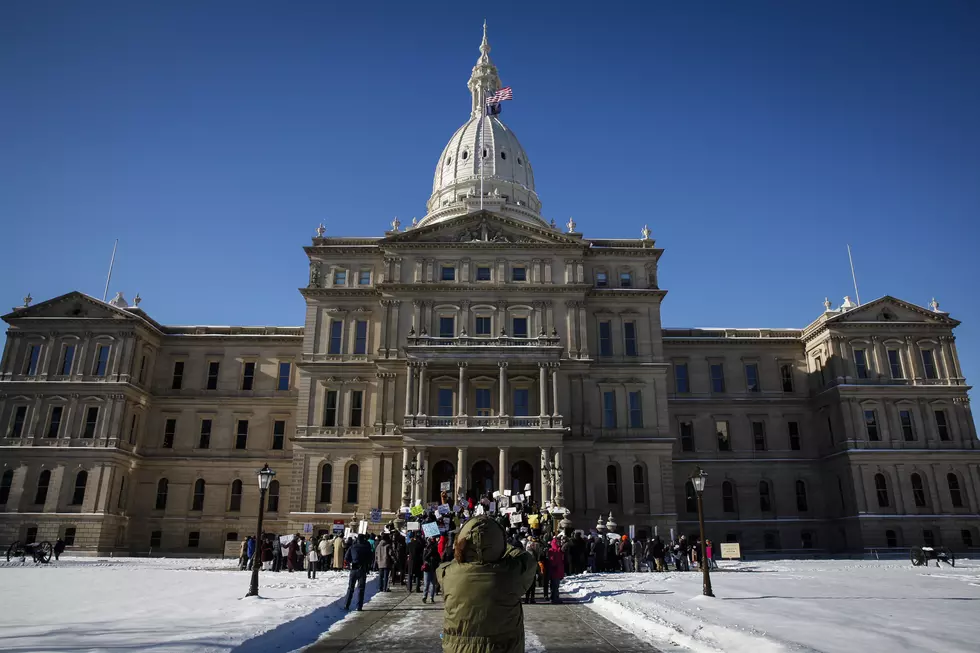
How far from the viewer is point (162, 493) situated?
5512 cm

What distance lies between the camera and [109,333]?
54125 millimetres

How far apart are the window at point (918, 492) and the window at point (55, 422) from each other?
6389cm

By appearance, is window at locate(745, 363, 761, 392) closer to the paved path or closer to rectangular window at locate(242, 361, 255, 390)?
rectangular window at locate(242, 361, 255, 390)

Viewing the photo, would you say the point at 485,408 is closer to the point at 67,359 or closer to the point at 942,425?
the point at 67,359

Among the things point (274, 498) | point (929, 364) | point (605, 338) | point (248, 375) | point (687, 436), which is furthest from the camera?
point (248, 375)

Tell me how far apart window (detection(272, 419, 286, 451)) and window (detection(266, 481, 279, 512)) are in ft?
9.72

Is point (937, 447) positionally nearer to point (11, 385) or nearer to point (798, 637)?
point (798, 637)

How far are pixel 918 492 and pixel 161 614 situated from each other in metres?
54.4

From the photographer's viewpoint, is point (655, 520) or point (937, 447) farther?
point (937, 447)

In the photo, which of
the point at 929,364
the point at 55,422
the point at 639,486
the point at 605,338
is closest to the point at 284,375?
the point at 55,422

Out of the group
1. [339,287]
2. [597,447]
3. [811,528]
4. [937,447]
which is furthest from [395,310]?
[937,447]

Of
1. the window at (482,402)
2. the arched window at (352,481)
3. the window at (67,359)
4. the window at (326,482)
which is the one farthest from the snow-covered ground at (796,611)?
the window at (67,359)

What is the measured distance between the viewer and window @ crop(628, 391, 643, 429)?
162 ft

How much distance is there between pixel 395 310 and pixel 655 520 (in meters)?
22.8
